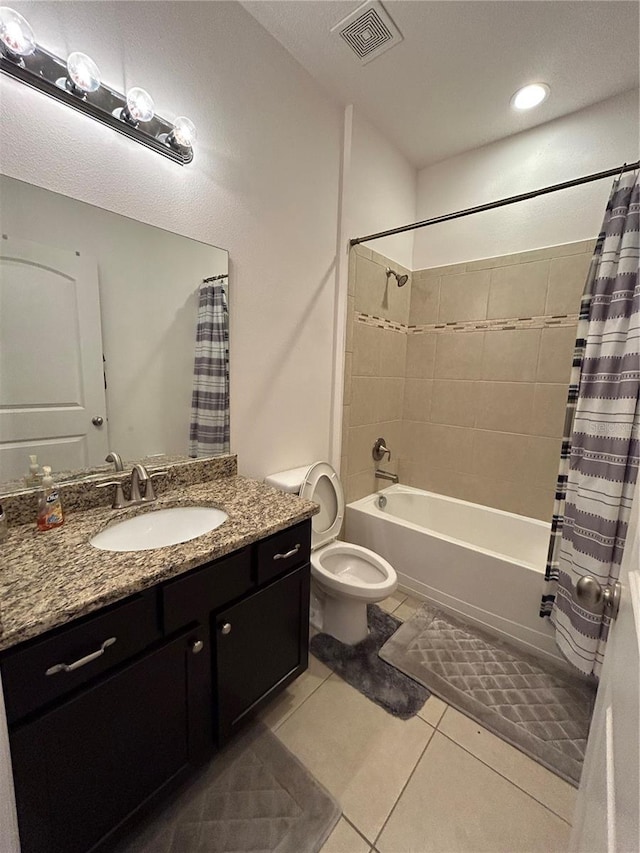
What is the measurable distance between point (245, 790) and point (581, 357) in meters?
2.07

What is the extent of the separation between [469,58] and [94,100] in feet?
5.37

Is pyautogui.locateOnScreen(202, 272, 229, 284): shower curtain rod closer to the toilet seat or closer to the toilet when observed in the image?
the toilet

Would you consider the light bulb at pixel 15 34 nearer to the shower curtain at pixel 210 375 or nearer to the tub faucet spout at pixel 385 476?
the shower curtain at pixel 210 375

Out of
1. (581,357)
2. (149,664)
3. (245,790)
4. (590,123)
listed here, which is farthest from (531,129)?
(245,790)

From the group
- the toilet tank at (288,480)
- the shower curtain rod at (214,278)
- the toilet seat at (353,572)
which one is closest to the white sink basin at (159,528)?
the toilet tank at (288,480)

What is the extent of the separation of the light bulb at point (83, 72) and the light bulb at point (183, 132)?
245 millimetres

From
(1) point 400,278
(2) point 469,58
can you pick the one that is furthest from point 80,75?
(1) point 400,278

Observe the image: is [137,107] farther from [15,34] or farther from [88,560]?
[88,560]

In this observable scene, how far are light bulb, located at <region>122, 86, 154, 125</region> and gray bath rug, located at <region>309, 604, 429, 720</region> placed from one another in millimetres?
2245

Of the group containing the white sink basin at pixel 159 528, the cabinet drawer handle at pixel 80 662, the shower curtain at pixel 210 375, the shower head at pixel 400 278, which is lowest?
the cabinet drawer handle at pixel 80 662

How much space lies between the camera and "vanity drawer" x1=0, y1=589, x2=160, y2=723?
70 cm

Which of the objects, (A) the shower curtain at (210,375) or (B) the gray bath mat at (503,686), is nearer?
(B) the gray bath mat at (503,686)

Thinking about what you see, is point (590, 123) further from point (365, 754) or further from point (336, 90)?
point (365, 754)

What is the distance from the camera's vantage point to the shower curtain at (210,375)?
147 centimetres
